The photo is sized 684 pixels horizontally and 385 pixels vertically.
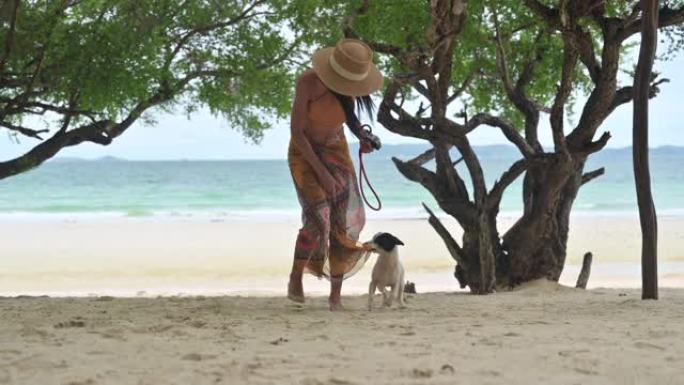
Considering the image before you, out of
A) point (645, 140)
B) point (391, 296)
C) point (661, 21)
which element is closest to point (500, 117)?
point (661, 21)

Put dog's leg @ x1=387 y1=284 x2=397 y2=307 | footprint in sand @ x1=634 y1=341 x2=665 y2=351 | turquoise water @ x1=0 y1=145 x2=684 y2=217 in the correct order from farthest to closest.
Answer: turquoise water @ x1=0 y1=145 x2=684 y2=217
dog's leg @ x1=387 y1=284 x2=397 y2=307
footprint in sand @ x1=634 y1=341 x2=665 y2=351

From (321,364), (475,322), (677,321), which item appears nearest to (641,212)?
(677,321)

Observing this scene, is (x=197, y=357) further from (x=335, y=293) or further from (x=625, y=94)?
(x=625, y=94)

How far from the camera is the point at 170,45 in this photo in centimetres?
939

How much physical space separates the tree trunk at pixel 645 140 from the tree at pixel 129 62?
356 centimetres

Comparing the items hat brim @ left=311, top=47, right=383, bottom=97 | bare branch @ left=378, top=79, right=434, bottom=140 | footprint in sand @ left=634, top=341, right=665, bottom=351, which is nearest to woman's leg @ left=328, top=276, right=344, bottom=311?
hat brim @ left=311, top=47, right=383, bottom=97

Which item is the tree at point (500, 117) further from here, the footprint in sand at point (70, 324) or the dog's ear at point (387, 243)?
the footprint in sand at point (70, 324)

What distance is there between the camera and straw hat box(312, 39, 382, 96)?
20.1 ft

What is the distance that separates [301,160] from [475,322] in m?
1.65

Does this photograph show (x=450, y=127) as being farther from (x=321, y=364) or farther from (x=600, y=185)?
(x=600, y=185)

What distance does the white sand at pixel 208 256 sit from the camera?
13562 mm

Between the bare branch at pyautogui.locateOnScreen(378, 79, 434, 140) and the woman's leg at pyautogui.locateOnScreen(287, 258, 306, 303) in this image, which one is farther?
the bare branch at pyautogui.locateOnScreen(378, 79, 434, 140)

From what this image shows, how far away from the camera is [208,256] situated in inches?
695

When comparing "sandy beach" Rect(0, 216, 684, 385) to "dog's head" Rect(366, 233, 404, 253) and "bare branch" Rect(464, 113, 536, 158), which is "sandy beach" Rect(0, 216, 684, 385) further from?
"bare branch" Rect(464, 113, 536, 158)
